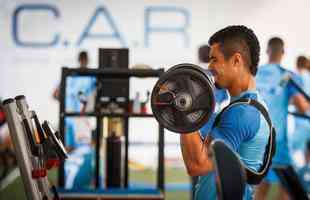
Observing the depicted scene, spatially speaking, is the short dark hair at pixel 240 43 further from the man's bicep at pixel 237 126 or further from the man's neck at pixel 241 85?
the man's bicep at pixel 237 126

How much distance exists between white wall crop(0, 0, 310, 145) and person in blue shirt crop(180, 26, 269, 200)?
547 centimetres

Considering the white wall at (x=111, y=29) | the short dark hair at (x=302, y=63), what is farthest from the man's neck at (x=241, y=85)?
the white wall at (x=111, y=29)

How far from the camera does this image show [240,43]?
226 cm

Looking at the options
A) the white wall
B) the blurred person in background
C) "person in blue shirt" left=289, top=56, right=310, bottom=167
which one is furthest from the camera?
the white wall

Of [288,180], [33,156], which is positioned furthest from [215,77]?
[288,180]

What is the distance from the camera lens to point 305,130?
6207 millimetres

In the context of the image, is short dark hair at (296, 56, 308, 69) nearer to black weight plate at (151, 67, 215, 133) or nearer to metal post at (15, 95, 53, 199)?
metal post at (15, 95, 53, 199)

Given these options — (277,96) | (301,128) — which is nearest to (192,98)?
(277,96)

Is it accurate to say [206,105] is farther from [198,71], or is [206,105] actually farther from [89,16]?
[89,16]

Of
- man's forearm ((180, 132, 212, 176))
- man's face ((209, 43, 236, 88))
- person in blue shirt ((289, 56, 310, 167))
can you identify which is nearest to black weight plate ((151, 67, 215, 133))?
man's forearm ((180, 132, 212, 176))

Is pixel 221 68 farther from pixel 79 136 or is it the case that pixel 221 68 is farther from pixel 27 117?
pixel 79 136

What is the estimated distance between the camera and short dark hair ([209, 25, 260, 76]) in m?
2.24

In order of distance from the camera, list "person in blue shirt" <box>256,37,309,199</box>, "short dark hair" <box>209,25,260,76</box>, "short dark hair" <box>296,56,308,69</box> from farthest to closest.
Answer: "short dark hair" <box>296,56,308,69</box> → "person in blue shirt" <box>256,37,309,199</box> → "short dark hair" <box>209,25,260,76</box>

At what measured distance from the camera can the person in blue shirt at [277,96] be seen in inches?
177
